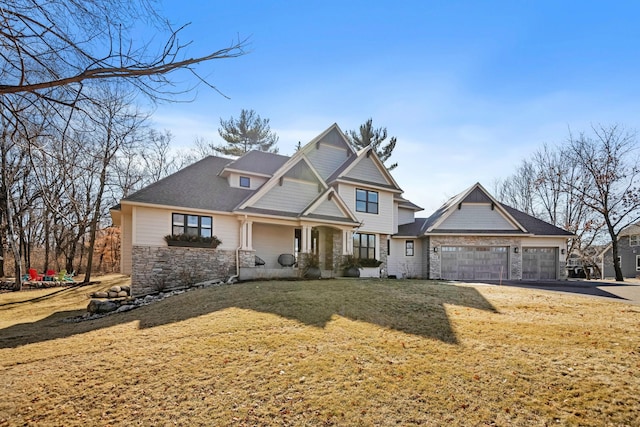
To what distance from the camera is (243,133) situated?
109 feet

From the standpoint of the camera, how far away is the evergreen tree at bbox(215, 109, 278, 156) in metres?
32.9

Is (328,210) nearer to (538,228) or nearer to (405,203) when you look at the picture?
(405,203)

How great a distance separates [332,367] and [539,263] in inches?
825

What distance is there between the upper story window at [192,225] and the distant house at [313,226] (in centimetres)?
4

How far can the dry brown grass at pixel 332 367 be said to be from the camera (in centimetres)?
400

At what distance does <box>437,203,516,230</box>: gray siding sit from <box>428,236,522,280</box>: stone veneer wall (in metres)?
0.70

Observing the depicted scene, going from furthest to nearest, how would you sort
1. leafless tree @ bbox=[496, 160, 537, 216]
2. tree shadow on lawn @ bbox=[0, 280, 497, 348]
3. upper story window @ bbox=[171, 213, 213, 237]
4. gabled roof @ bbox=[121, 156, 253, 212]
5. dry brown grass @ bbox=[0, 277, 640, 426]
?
1. leafless tree @ bbox=[496, 160, 537, 216]
2. upper story window @ bbox=[171, 213, 213, 237]
3. gabled roof @ bbox=[121, 156, 253, 212]
4. tree shadow on lawn @ bbox=[0, 280, 497, 348]
5. dry brown grass @ bbox=[0, 277, 640, 426]

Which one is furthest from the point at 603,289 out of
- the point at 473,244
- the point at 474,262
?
the point at 473,244

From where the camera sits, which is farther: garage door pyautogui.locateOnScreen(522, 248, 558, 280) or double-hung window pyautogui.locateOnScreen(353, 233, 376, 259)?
garage door pyautogui.locateOnScreen(522, 248, 558, 280)

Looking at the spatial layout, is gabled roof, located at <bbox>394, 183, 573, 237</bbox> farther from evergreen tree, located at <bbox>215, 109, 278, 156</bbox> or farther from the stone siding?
evergreen tree, located at <bbox>215, 109, 278, 156</bbox>

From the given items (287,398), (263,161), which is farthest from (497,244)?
(287,398)

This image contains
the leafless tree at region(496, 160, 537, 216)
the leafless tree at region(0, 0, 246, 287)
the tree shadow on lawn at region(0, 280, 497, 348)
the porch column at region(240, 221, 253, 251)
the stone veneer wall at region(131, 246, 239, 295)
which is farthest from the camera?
the leafless tree at region(496, 160, 537, 216)

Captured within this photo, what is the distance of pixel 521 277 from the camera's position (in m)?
20.3

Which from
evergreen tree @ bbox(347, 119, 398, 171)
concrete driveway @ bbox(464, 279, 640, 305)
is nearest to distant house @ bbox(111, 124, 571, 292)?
concrete driveway @ bbox(464, 279, 640, 305)
